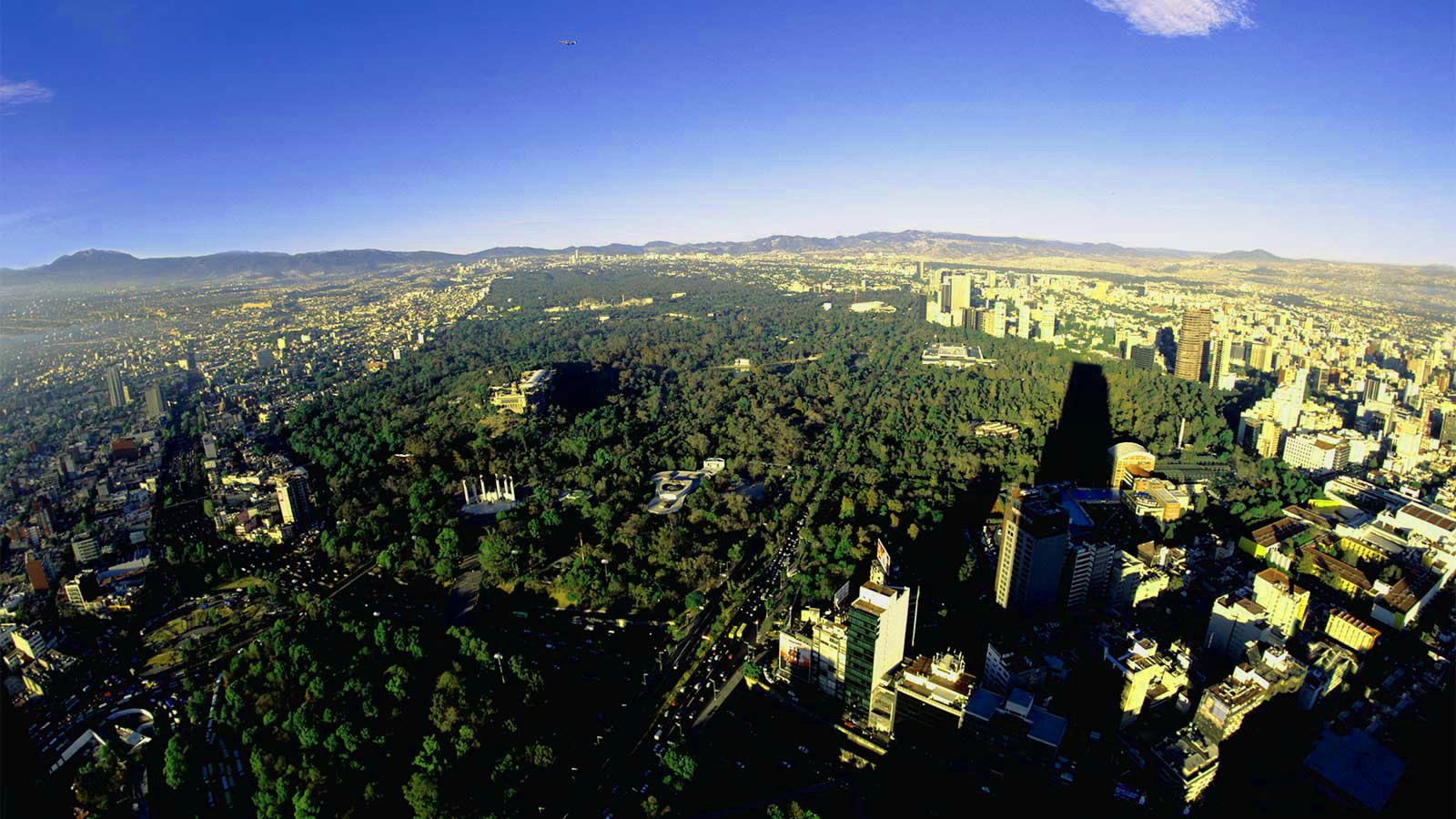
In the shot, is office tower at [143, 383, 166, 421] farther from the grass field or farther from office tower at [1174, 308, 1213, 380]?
office tower at [1174, 308, 1213, 380]

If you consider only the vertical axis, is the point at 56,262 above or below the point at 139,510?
above

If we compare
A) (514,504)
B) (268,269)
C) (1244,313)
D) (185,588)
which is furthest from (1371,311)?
(268,269)

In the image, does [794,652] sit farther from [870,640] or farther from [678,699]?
[678,699]

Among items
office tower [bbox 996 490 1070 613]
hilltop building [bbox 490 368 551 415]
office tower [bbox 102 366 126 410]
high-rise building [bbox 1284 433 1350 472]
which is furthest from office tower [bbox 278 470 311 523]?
high-rise building [bbox 1284 433 1350 472]

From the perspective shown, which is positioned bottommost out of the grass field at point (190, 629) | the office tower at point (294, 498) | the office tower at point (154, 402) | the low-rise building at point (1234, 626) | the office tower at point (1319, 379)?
the grass field at point (190, 629)

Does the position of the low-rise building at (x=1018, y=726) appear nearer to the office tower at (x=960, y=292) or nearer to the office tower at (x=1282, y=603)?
the office tower at (x=1282, y=603)

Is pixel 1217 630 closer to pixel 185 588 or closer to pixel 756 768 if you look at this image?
pixel 756 768

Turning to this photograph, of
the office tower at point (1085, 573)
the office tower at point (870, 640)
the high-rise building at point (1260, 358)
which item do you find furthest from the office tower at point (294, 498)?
the high-rise building at point (1260, 358)
